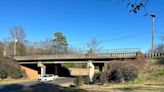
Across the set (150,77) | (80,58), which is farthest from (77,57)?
(150,77)

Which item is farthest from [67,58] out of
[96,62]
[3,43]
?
[3,43]

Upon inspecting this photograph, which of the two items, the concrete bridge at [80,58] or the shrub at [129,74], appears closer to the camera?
the shrub at [129,74]

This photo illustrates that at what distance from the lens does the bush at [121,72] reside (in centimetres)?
4626

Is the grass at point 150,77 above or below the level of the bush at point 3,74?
above

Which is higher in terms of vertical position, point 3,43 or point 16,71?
point 3,43

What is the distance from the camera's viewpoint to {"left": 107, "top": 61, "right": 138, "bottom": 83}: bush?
152ft

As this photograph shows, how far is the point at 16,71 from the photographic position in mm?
81312

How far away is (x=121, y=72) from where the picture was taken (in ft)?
153

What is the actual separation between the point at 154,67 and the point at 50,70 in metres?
51.8

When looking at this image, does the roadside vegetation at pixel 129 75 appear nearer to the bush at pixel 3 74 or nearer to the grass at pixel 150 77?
the grass at pixel 150 77

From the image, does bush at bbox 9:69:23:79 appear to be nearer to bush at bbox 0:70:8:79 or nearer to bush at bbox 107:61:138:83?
bush at bbox 0:70:8:79

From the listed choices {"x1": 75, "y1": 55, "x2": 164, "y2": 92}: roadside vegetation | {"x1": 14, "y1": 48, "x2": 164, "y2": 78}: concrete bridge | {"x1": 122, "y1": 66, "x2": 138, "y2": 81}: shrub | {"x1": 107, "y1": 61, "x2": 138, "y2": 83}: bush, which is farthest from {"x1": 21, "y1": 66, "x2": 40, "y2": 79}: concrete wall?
{"x1": 122, "y1": 66, "x2": 138, "y2": 81}: shrub

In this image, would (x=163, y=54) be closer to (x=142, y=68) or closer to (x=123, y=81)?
(x=142, y=68)

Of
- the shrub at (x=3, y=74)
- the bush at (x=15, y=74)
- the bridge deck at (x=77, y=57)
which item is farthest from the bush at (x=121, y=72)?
the bush at (x=15, y=74)
